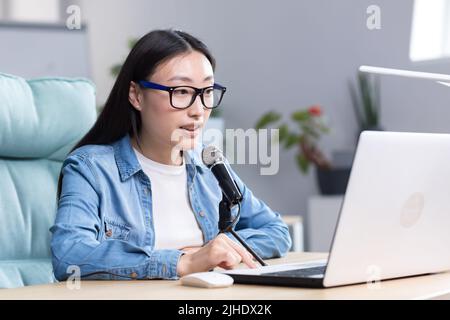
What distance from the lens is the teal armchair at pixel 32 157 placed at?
180 centimetres

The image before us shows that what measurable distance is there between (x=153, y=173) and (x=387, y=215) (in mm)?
773

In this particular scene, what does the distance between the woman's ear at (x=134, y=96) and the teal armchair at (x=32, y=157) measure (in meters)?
0.25

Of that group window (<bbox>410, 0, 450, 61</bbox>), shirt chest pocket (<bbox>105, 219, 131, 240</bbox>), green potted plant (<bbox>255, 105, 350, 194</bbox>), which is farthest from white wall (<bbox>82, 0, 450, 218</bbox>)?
shirt chest pocket (<bbox>105, 219, 131, 240</bbox>)

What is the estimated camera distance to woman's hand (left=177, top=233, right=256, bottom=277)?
1307 millimetres

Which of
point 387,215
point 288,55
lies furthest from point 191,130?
point 288,55

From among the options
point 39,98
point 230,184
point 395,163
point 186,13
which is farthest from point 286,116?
point 395,163

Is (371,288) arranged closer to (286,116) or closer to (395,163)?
(395,163)

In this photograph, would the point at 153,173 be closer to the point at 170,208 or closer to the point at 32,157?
the point at 170,208

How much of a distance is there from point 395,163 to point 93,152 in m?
Answer: 0.76

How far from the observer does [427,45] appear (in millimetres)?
4250

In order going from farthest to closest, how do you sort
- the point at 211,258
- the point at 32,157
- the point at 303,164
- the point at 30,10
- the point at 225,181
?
the point at 30,10 → the point at 303,164 → the point at 32,157 → the point at 225,181 → the point at 211,258

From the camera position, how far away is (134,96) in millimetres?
1755
